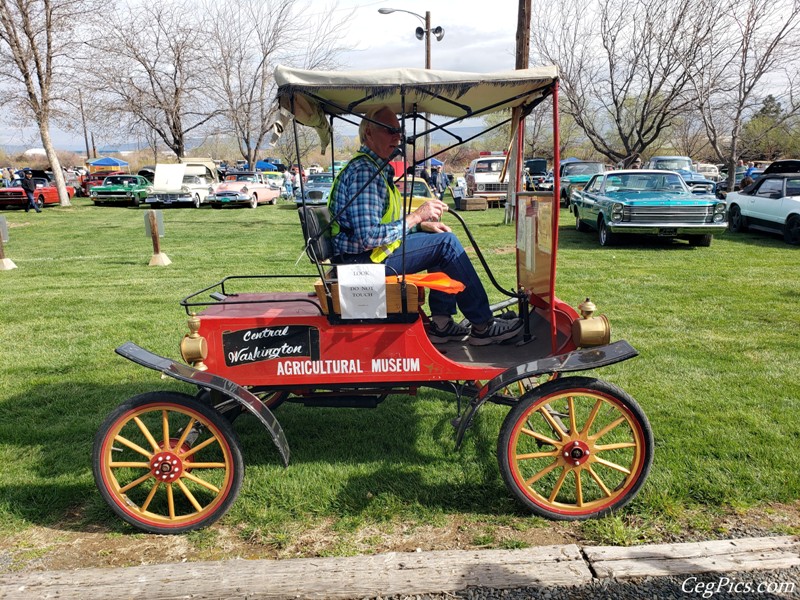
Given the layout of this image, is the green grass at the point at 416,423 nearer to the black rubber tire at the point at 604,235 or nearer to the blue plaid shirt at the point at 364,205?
the blue plaid shirt at the point at 364,205

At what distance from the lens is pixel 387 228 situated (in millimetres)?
3471

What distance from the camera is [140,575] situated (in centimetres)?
272

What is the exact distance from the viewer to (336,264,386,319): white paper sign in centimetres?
321

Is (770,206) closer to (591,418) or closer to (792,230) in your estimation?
(792,230)

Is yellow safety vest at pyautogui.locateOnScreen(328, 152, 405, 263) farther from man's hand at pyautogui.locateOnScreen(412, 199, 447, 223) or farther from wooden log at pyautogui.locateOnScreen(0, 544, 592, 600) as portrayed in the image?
wooden log at pyautogui.locateOnScreen(0, 544, 592, 600)

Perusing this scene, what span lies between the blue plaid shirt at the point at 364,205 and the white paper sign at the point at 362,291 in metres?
0.28

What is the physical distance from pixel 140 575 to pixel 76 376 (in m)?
3.09

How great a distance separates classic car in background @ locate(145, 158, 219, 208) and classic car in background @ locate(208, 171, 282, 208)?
54 cm

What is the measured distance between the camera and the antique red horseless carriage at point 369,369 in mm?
3076

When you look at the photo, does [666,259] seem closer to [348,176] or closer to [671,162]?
[348,176]

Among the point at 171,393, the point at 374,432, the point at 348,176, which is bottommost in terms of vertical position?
the point at 374,432

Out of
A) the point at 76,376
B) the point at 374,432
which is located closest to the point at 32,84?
the point at 76,376

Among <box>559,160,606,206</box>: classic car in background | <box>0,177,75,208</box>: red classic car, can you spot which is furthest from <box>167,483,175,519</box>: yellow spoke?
<box>0,177,75,208</box>: red classic car

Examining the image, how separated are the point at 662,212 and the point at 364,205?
1046 cm
